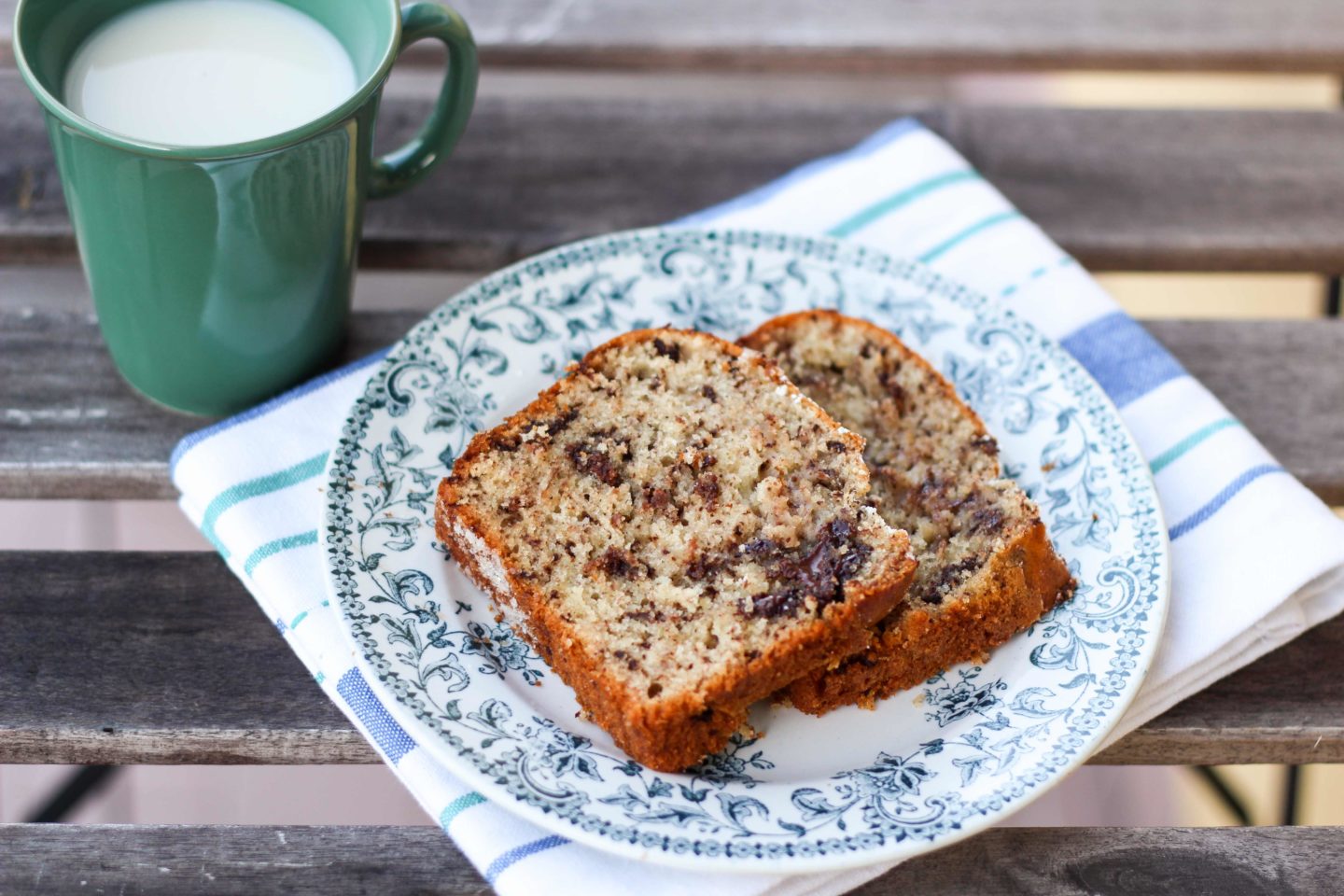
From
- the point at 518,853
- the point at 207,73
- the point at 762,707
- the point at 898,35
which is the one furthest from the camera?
the point at 898,35

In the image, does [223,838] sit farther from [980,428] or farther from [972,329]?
[972,329]

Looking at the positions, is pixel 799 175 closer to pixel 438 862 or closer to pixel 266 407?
pixel 266 407

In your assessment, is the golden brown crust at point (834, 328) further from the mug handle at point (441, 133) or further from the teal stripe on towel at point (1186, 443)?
the mug handle at point (441, 133)

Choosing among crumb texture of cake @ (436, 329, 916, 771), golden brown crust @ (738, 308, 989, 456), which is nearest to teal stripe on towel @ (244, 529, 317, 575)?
crumb texture of cake @ (436, 329, 916, 771)

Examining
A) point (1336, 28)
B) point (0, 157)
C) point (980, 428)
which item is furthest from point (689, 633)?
point (1336, 28)

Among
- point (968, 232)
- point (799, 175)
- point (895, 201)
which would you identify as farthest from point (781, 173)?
point (968, 232)

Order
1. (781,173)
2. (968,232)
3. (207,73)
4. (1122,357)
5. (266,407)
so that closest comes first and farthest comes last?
(207,73) < (266,407) < (1122,357) < (968,232) < (781,173)

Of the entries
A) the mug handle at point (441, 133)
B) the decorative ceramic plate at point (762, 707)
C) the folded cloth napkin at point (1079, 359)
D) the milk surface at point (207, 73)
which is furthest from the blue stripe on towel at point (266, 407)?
the milk surface at point (207, 73)
